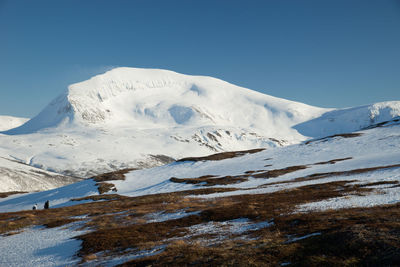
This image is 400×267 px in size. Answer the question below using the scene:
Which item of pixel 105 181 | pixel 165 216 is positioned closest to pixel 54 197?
pixel 105 181

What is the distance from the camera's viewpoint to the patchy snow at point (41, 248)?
1714 cm

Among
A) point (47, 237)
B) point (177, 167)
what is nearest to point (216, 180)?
point (177, 167)

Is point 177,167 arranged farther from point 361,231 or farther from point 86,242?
point 361,231

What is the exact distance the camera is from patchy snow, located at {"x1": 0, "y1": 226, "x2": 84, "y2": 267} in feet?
56.2

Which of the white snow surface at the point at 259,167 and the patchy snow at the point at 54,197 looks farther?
the patchy snow at the point at 54,197

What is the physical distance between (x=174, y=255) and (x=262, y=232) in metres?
5.59

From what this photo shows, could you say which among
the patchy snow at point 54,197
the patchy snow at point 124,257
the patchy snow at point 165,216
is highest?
the patchy snow at point 124,257

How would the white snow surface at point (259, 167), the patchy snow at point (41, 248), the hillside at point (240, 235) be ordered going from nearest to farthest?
the hillside at point (240, 235)
the patchy snow at point (41, 248)
the white snow surface at point (259, 167)

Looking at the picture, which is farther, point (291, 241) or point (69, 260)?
point (69, 260)

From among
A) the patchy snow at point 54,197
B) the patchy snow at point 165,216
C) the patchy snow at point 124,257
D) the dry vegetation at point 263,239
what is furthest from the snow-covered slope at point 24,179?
the patchy snow at point 124,257

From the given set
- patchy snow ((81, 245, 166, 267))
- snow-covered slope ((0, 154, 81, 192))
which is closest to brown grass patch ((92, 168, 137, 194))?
patchy snow ((81, 245, 166, 267))

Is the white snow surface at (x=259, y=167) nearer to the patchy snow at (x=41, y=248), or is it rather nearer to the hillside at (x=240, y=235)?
the hillside at (x=240, y=235)

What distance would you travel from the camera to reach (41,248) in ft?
65.9

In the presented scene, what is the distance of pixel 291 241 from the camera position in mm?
13594
